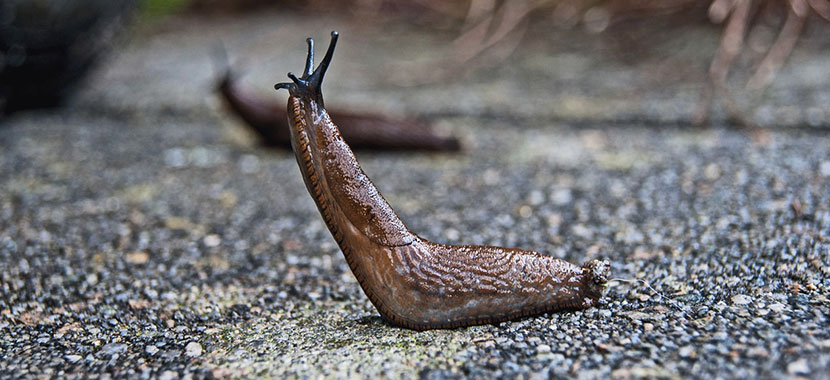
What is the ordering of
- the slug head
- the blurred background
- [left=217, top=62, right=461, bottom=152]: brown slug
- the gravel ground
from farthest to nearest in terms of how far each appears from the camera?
the blurred background → [left=217, top=62, right=461, bottom=152]: brown slug → the slug head → the gravel ground

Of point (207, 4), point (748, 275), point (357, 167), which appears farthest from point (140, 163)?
point (207, 4)

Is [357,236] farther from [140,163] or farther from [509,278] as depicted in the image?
[140,163]

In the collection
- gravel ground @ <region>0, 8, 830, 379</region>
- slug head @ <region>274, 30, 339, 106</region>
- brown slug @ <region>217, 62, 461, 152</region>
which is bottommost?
gravel ground @ <region>0, 8, 830, 379</region>

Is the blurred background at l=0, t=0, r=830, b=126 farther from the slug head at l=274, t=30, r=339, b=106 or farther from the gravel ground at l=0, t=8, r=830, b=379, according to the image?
the slug head at l=274, t=30, r=339, b=106

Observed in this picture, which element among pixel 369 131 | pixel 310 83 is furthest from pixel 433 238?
pixel 369 131

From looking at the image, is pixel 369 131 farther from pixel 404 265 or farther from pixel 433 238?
pixel 404 265

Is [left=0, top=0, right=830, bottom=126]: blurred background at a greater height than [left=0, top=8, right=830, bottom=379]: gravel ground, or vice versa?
[left=0, top=0, right=830, bottom=126]: blurred background

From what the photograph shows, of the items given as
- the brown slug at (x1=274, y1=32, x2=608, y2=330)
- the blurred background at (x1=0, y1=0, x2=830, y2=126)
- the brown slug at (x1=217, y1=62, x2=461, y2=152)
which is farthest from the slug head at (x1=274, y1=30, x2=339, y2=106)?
the blurred background at (x1=0, y1=0, x2=830, y2=126)

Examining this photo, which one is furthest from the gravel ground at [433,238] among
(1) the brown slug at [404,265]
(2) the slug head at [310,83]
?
(2) the slug head at [310,83]
